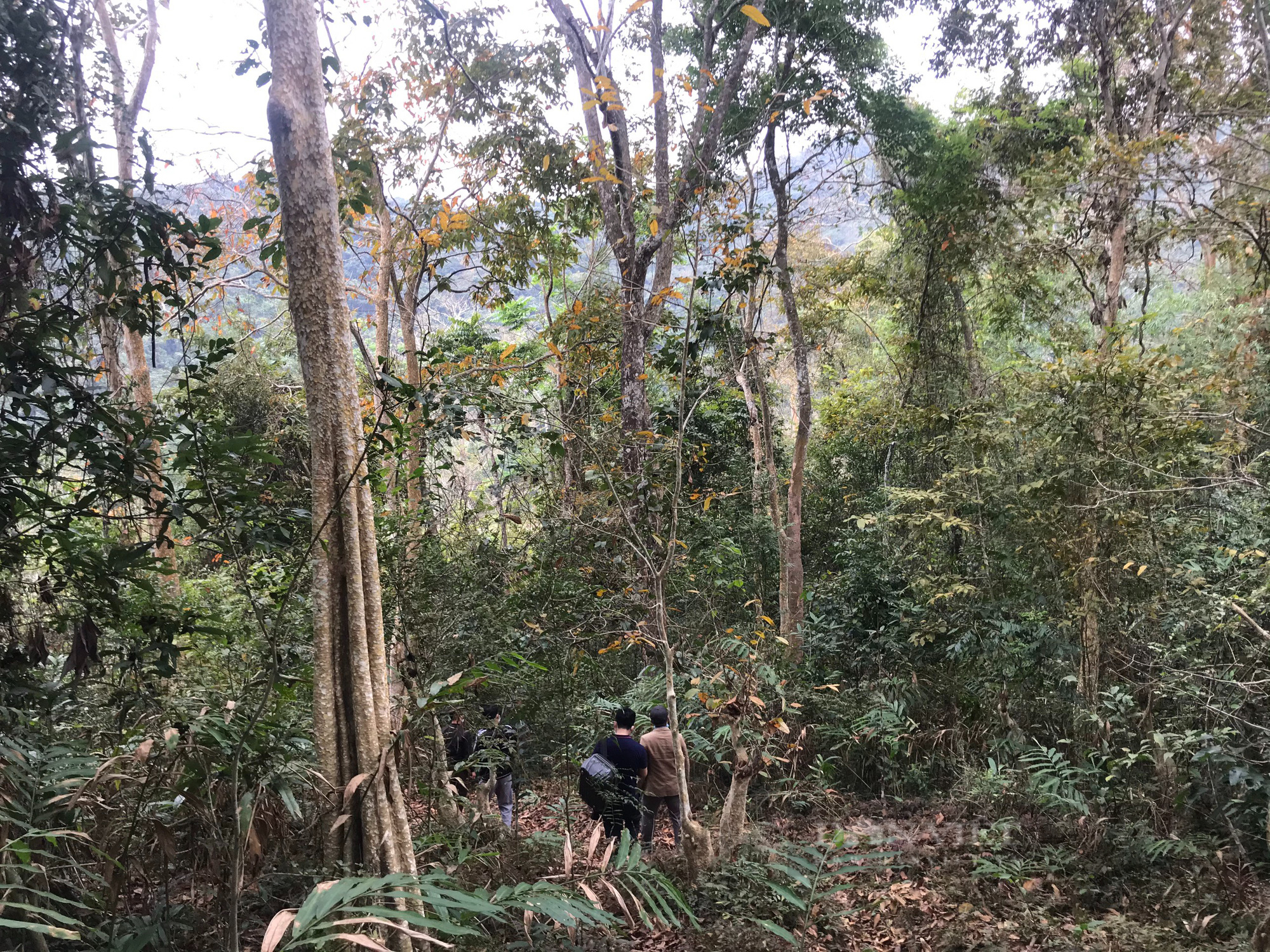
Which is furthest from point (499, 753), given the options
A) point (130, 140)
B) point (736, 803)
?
point (130, 140)

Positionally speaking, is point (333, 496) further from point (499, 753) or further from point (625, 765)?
point (625, 765)

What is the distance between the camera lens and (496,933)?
347 centimetres

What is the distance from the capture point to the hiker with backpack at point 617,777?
17.1ft

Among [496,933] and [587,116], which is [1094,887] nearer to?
[496,933]

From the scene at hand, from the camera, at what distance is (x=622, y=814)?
5.38 meters

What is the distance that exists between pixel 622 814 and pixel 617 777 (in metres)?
0.31

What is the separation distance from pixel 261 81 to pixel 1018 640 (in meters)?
7.12

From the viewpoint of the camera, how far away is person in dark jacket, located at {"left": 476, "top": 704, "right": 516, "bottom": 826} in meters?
4.72

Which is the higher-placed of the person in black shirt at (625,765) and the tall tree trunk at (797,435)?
the tall tree trunk at (797,435)

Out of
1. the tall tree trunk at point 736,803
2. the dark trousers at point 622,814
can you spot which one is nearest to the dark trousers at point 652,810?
the dark trousers at point 622,814

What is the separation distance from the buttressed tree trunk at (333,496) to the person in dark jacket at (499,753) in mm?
1144

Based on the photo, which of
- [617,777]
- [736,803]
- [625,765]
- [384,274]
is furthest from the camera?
[384,274]

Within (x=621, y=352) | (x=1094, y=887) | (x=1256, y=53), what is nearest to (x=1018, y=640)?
(x=1094, y=887)

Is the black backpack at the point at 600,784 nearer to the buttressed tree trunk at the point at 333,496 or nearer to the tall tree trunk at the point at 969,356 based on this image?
the buttressed tree trunk at the point at 333,496
